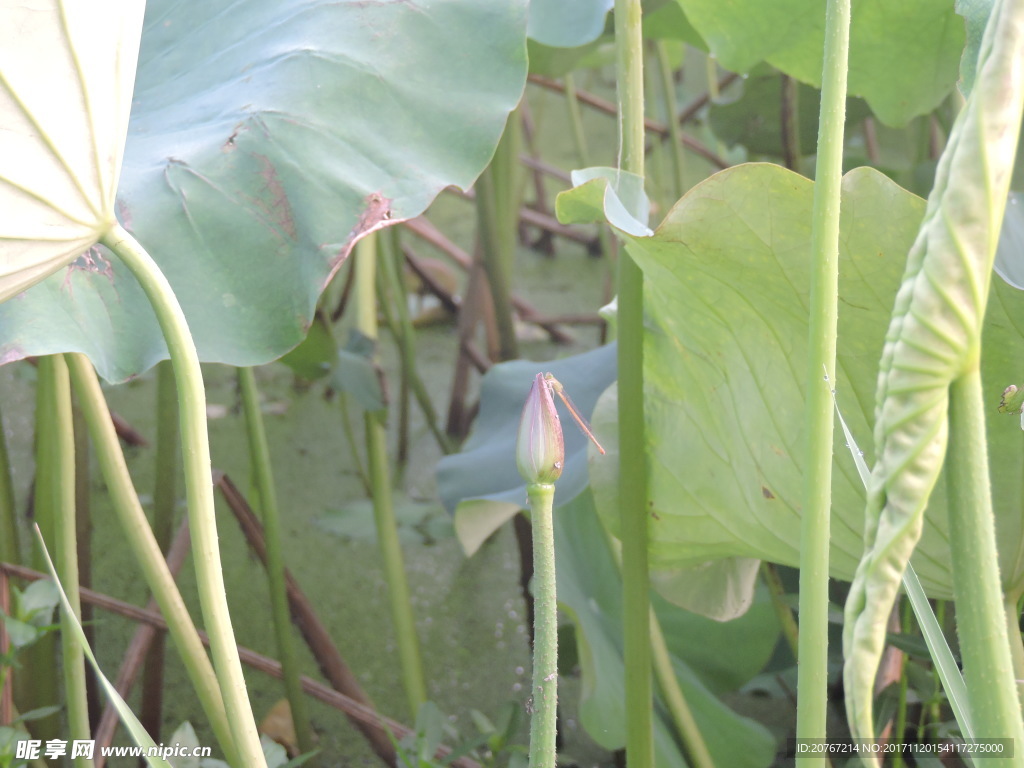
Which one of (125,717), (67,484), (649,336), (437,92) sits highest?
(437,92)

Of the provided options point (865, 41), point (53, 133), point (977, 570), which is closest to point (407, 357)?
point (865, 41)

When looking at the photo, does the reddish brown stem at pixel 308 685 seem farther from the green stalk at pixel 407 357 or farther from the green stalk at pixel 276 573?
the green stalk at pixel 407 357

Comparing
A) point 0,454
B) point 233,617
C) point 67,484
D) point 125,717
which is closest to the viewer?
point 125,717

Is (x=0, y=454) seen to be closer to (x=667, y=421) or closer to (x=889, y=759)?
(x=667, y=421)

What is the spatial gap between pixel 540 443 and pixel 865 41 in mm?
707

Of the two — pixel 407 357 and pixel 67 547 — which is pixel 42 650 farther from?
pixel 407 357

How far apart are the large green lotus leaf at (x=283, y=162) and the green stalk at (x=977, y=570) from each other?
16.6 inches

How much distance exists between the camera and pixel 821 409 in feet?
1.12

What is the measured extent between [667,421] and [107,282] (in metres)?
0.44

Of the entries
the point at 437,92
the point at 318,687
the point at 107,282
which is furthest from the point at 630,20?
the point at 318,687

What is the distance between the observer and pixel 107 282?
59 cm

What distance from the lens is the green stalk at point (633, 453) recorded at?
0.59 metres

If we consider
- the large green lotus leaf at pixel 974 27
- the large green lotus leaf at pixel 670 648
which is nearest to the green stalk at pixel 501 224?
the large green lotus leaf at pixel 670 648

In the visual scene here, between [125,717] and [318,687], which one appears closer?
[125,717]
